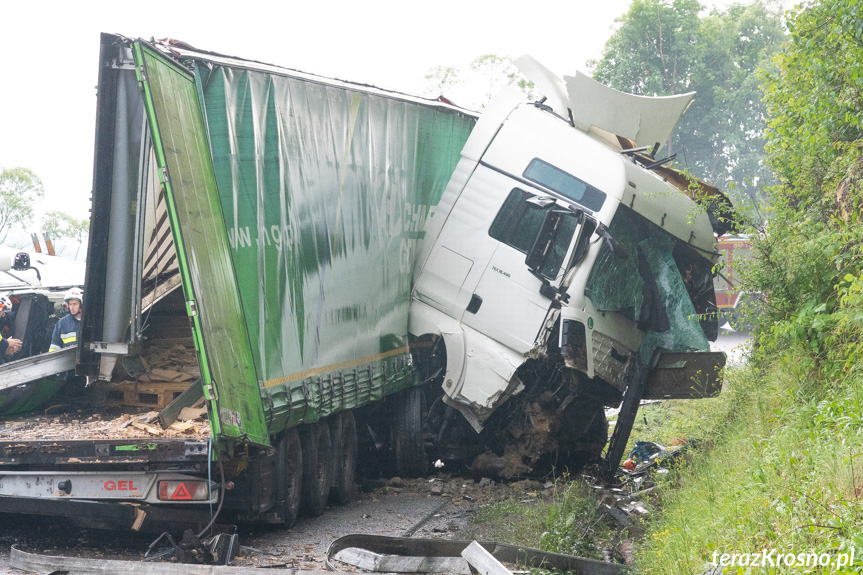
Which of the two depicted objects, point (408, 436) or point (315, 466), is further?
point (408, 436)

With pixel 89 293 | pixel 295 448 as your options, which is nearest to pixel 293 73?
pixel 89 293

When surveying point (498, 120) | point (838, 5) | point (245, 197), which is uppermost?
point (838, 5)

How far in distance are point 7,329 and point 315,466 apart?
159 inches

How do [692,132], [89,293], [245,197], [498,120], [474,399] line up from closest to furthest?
[245,197] < [89,293] < [474,399] < [498,120] < [692,132]

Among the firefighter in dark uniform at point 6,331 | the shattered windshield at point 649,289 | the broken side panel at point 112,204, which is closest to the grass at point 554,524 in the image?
the shattered windshield at point 649,289

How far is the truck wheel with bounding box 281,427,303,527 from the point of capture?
7348 mm

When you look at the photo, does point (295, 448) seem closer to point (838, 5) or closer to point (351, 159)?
point (351, 159)

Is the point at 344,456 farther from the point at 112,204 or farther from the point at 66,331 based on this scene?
the point at 112,204

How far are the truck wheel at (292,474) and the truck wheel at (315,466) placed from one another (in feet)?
0.69

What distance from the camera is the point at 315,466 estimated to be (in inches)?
313

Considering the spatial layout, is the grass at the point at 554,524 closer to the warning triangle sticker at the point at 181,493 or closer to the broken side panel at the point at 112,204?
the warning triangle sticker at the point at 181,493

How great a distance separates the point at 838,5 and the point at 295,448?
18.5ft

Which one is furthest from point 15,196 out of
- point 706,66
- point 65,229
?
point 706,66

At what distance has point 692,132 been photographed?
4028 cm
